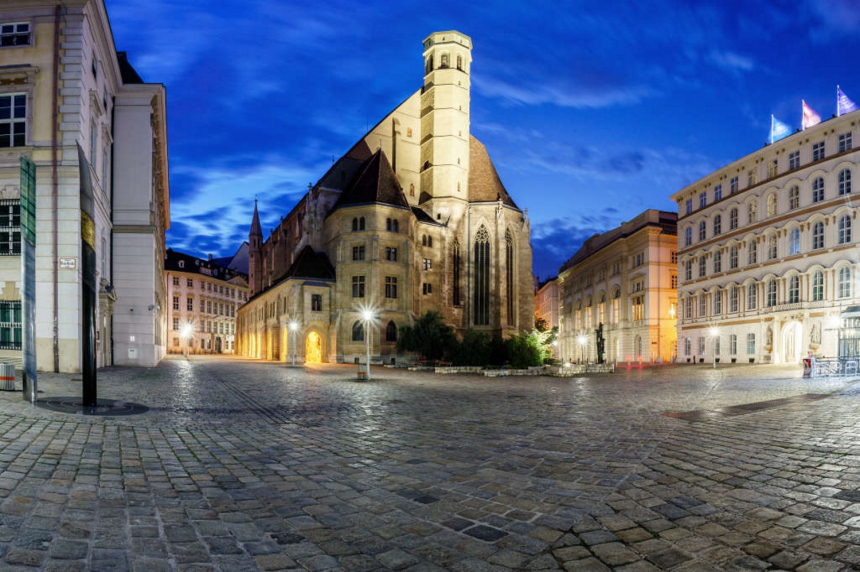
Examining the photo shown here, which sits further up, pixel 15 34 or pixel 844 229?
pixel 15 34

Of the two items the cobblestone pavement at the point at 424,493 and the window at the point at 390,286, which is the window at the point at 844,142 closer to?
the window at the point at 390,286

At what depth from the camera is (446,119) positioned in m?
58.6

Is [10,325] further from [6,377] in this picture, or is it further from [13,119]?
[6,377]

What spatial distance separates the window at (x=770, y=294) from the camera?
150ft

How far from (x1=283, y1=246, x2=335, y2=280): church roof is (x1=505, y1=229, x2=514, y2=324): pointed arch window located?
60.3 ft

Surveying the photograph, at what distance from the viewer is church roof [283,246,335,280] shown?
49750mm

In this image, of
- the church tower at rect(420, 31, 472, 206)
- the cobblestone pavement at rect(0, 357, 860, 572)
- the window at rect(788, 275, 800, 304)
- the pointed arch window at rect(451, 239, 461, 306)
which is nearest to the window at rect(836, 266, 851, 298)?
the window at rect(788, 275, 800, 304)

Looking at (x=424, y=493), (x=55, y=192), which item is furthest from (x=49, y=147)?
(x=424, y=493)

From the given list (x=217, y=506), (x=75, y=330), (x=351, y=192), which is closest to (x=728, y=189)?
(x=351, y=192)

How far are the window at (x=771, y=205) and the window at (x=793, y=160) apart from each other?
2.50 meters

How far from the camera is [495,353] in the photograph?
4119 centimetres

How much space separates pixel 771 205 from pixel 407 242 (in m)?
30.5

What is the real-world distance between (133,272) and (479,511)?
28985mm

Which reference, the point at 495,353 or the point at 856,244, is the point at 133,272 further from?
the point at 856,244
